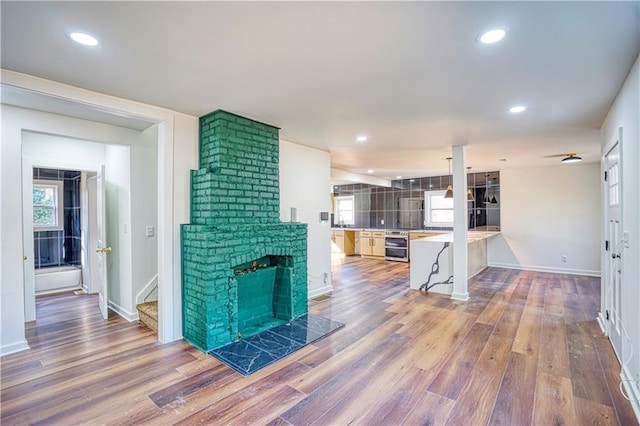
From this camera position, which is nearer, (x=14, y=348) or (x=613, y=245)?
(x=14, y=348)

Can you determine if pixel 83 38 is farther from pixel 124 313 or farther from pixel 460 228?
pixel 460 228

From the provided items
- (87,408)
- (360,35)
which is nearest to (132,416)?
(87,408)

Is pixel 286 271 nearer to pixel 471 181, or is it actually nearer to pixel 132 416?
pixel 132 416

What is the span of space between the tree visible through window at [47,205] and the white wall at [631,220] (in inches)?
306

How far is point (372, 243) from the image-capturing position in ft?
30.7

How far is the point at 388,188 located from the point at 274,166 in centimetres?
645

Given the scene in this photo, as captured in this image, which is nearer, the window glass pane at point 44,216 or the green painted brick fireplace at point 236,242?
the green painted brick fireplace at point 236,242

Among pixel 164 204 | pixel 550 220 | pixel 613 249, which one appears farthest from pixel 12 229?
pixel 550 220

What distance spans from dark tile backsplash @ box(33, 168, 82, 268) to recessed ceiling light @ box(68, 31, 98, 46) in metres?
4.62

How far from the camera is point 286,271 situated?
12.9 ft

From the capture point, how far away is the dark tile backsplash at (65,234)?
548 cm

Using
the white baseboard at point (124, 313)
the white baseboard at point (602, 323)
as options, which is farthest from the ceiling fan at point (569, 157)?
the white baseboard at point (124, 313)

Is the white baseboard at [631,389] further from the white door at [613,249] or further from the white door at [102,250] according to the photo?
the white door at [102,250]

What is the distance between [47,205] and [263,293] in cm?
468
